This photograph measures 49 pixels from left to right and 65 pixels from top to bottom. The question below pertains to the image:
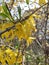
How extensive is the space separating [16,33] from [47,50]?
1.22 m

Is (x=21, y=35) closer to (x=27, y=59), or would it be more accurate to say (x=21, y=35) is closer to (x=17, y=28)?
(x=17, y=28)

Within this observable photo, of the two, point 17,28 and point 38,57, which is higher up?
point 17,28

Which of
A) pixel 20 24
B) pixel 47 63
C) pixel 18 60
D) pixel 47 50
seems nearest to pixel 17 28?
pixel 20 24

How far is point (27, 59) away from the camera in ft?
10.7

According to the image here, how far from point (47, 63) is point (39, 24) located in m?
1.00

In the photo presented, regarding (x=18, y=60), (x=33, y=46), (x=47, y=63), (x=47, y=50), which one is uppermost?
(x=18, y=60)

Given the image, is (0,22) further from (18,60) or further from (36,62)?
(36,62)

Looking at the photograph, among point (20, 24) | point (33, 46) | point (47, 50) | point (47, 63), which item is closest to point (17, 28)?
point (20, 24)

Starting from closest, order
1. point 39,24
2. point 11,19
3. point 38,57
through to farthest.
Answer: point 11,19
point 38,57
point 39,24

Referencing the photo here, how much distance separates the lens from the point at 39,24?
11.5 feet

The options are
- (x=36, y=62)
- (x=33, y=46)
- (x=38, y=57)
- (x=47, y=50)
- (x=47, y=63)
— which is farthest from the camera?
(x=33, y=46)

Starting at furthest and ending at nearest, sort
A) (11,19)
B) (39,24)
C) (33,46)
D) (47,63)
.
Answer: (33,46) < (39,24) < (47,63) < (11,19)

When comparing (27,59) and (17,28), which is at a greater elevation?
(17,28)

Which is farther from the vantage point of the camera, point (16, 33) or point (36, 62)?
point (36, 62)
